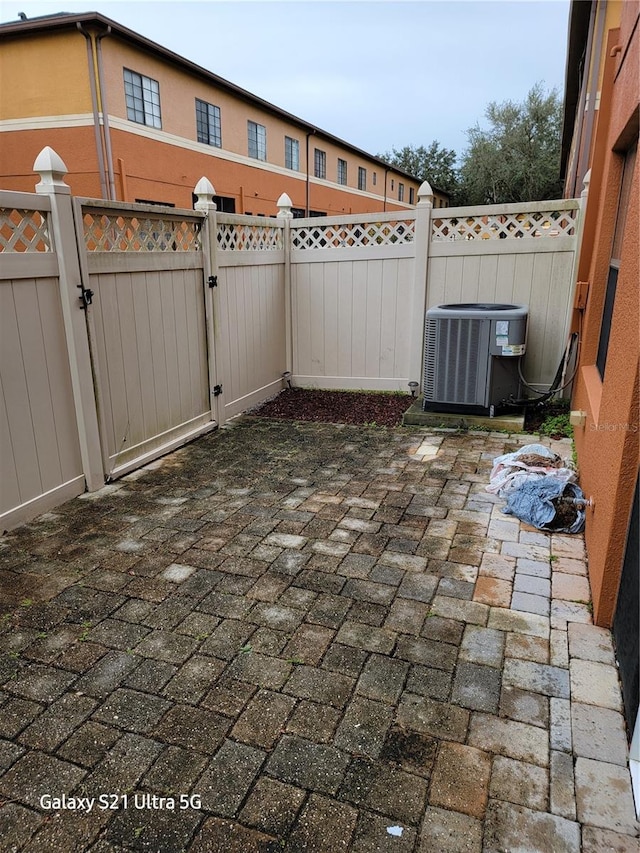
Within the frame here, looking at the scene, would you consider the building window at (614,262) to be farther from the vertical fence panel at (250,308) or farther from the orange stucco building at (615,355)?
the vertical fence panel at (250,308)

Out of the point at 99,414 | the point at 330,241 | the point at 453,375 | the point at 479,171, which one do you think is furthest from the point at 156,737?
the point at 479,171

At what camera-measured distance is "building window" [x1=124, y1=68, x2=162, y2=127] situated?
37.2 feet

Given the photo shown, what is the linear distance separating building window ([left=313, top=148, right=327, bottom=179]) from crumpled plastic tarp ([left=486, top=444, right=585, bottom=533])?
18695 millimetres

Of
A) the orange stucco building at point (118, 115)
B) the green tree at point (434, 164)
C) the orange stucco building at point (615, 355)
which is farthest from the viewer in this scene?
the green tree at point (434, 164)

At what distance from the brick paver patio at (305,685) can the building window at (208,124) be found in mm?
13074

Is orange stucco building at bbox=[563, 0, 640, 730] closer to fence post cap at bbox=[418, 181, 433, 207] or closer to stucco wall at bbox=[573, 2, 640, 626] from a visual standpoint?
stucco wall at bbox=[573, 2, 640, 626]

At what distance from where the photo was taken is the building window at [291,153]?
17625 mm

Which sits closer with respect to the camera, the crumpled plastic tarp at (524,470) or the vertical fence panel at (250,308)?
the crumpled plastic tarp at (524,470)

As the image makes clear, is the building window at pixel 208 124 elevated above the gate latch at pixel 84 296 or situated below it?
above

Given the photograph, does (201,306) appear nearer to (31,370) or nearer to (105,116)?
(31,370)

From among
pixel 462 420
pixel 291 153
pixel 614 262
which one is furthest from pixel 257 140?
pixel 614 262

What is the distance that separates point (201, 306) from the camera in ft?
15.9

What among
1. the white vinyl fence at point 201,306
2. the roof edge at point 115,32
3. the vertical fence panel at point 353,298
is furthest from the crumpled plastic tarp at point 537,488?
the roof edge at point 115,32

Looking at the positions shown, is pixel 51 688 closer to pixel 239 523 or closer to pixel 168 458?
pixel 239 523
